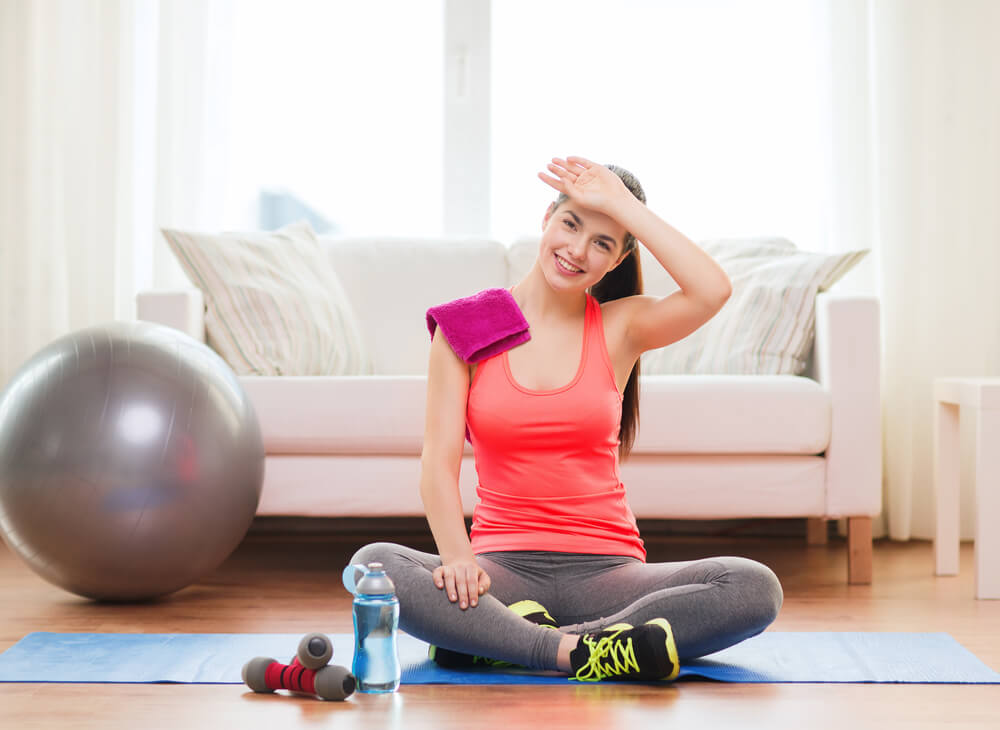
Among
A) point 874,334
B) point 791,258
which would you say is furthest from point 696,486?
point 791,258

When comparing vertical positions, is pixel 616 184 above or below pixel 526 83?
below

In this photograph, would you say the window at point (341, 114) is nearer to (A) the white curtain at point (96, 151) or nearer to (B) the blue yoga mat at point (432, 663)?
(A) the white curtain at point (96, 151)

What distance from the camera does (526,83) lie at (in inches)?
137

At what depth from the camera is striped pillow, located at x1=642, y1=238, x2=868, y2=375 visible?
2717 mm

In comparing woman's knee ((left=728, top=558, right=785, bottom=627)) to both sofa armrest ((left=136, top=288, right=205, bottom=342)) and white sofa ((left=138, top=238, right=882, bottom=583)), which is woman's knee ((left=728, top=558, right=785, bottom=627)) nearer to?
white sofa ((left=138, top=238, right=882, bottom=583))

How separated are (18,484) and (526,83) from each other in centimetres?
218

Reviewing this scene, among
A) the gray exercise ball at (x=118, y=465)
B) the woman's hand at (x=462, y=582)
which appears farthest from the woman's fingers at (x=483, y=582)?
the gray exercise ball at (x=118, y=465)

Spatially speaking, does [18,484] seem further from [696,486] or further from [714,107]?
[714,107]

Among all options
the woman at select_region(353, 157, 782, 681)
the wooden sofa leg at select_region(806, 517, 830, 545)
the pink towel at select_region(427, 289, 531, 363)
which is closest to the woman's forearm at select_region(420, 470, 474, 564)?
the woman at select_region(353, 157, 782, 681)

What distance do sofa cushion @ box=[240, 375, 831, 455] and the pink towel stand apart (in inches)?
26.9

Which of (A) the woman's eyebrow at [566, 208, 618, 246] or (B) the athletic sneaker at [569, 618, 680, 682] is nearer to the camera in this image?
(B) the athletic sneaker at [569, 618, 680, 682]

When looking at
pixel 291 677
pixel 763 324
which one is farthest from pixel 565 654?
pixel 763 324

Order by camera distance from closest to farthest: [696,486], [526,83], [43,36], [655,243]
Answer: [655,243]
[696,486]
[43,36]
[526,83]

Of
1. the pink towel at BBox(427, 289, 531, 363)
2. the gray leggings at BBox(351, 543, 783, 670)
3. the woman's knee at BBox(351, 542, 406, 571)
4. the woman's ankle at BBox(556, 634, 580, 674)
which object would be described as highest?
the pink towel at BBox(427, 289, 531, 363)
